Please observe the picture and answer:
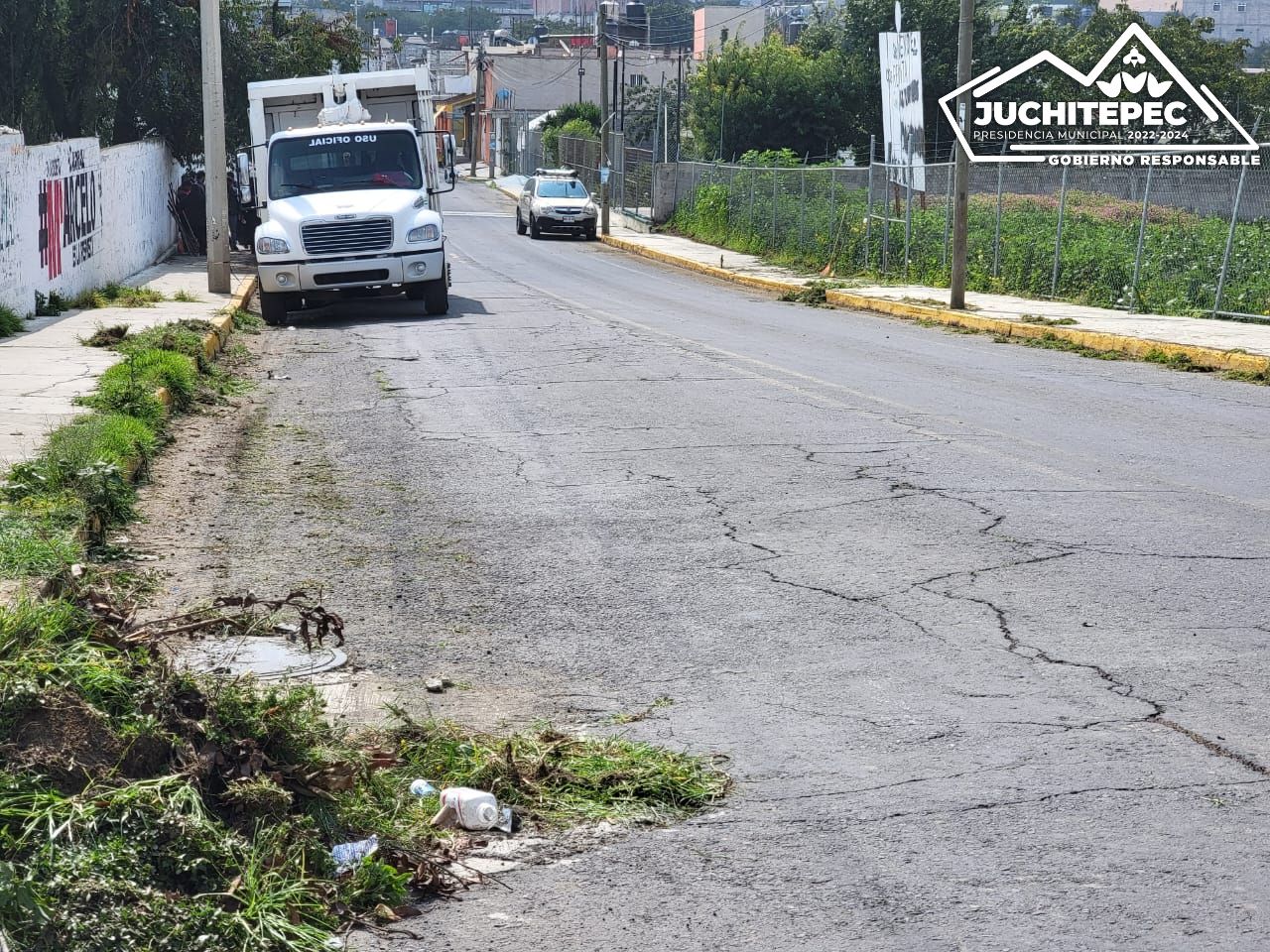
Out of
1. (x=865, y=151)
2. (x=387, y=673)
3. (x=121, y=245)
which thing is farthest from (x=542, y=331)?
(x=865, y=151)

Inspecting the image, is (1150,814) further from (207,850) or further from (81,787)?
(81,787)

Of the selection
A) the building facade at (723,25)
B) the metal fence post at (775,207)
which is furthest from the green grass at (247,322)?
the building facade at (723,25)

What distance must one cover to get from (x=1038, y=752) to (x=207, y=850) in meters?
2.58

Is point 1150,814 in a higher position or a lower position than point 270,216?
lower

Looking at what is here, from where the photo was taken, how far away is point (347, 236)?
1978cm

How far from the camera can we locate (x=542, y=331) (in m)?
18.1

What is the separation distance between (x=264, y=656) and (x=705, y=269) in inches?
1136

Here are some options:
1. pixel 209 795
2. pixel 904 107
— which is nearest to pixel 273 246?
pixel 904 107

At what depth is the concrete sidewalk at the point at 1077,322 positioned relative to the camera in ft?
53.8

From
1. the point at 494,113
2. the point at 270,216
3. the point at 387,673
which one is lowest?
the point at 387,673

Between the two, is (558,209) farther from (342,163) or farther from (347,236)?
(347,236)

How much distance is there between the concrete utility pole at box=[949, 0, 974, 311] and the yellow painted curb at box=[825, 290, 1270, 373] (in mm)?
466

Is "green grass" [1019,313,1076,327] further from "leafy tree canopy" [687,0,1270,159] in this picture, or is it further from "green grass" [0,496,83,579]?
"leafy tree canopy" [687,0,1270,159]

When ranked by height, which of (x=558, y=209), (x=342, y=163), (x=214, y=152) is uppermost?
(x=214, y=152)
